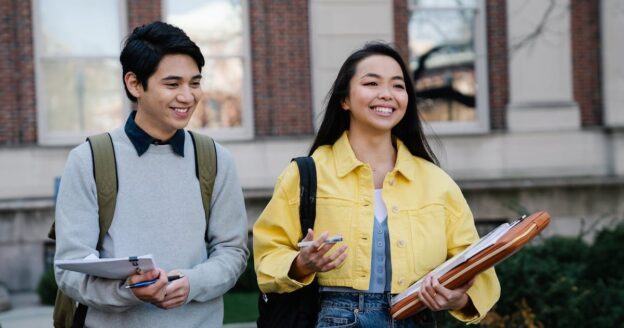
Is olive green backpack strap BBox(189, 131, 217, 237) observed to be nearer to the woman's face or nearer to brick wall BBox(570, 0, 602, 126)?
the woman's face

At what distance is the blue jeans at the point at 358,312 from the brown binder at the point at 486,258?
0.09 m

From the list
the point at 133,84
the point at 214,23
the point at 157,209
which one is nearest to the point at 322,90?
the point at 214,23

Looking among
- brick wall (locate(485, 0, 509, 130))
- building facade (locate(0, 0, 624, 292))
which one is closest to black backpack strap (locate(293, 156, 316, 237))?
building facade (locate(0, 0, 624, 292))

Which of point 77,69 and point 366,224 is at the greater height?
point 77,69

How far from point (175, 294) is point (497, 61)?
1003 centimetres

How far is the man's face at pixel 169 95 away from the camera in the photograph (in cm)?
329

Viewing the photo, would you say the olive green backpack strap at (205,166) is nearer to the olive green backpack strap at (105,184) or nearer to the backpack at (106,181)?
the backpack at (106,181)

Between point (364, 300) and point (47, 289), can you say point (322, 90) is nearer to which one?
point (47, 289)

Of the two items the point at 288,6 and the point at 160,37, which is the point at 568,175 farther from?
the point at 160,37

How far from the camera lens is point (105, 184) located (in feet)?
10.5

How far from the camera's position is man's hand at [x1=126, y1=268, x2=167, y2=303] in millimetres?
2957

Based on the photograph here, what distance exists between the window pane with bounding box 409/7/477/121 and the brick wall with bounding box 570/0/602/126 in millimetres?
1430

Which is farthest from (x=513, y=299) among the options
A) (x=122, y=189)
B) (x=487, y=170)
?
(x=487, y=170)

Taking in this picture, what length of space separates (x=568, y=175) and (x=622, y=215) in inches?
35.7
